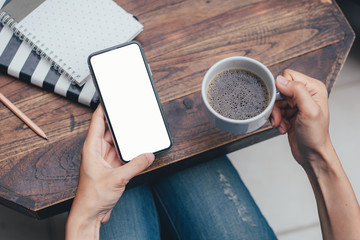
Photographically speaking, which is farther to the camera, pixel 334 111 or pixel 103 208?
pixel 334 111

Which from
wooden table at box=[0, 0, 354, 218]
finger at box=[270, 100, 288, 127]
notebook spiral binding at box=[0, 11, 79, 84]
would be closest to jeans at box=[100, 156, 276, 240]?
wooden table at box=[0, 0, 354, 218]

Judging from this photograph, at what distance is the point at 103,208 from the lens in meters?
0.66

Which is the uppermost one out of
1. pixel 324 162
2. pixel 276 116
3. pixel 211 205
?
pixel 276 116

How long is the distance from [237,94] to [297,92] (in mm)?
115

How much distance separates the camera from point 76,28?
0.76 meters

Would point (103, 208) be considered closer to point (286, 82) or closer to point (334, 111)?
point (286, 82)

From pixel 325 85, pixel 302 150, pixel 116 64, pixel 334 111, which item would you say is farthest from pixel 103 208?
pixel 334 111

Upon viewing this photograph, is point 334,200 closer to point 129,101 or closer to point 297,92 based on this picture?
point 297,92

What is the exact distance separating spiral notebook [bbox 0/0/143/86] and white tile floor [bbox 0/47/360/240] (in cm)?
67

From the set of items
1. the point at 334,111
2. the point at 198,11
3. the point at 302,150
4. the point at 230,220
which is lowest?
the point at 334,111

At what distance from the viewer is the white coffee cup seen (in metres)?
0.60

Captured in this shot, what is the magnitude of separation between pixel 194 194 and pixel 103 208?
30 cm

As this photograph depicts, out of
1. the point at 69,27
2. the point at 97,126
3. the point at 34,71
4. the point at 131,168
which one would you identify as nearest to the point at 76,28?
the point at 69,27

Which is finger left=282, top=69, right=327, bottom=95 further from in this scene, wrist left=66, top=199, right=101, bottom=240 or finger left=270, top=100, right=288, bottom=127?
wrist left=66, top=199, right=101, bottom=240
